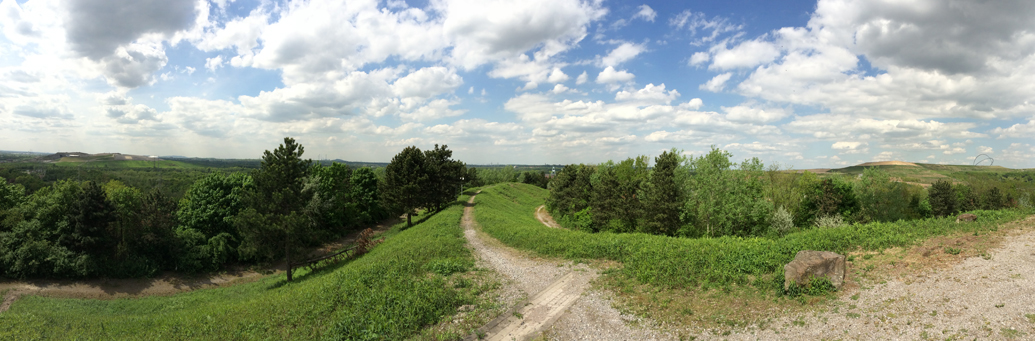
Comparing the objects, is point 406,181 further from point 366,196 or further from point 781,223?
point 781,223

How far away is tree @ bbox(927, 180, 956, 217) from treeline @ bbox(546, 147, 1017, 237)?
0.14m

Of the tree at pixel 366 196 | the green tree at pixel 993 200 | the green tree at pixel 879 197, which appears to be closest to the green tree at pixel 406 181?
the tree at pixel 366 196

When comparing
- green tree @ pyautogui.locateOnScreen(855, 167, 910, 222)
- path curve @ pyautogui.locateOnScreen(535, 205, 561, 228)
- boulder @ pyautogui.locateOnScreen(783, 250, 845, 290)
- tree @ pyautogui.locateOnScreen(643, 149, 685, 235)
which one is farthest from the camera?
path curve @ pyautogui.locateOnScreen(535, 205, 561, 228)

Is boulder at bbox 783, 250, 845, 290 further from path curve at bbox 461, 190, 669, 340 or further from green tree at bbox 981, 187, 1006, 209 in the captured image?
green tree at bbox 981, 187, 1006, 209

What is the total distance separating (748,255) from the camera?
15.0 m

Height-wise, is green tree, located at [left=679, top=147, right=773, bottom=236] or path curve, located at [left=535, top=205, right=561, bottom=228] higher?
green tree, located at [left=679, top=147, right=773, bottom=236]

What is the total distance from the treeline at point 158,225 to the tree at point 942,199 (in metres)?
79.0

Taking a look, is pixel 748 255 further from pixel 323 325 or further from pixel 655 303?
pixel 323 325

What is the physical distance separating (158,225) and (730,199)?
52.0m

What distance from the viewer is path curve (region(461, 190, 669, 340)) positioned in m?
11.6

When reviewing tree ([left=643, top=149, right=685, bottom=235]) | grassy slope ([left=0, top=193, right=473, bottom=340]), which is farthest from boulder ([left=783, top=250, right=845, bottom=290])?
tree ([left=643, top=149, right=685, bottom=235])

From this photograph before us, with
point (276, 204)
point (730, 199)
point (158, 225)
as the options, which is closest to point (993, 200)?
point (730, 199)

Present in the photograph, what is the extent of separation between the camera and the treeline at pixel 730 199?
3381 centimetres

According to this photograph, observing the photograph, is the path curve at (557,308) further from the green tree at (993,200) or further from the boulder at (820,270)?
the green tree at (993,200)
